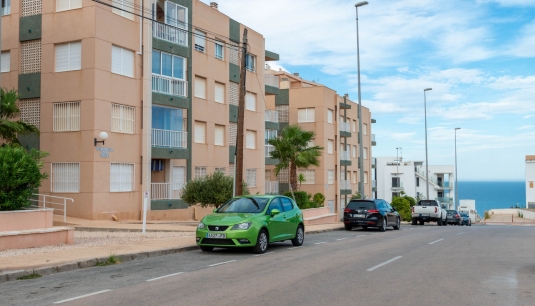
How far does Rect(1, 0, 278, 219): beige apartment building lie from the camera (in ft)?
88.4

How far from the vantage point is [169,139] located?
31.8 metres

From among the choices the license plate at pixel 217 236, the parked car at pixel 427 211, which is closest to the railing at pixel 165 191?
the license plate at pixel 217 236

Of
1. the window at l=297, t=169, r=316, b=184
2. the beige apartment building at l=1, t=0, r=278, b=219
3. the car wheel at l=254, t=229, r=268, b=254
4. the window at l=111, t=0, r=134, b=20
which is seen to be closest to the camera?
the car wheel at l=254, t=229, r=268, b=254

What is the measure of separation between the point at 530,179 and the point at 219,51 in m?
78.4

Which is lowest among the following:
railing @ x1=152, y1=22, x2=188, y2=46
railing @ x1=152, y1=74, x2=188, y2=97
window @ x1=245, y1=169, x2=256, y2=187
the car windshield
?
the car windshield

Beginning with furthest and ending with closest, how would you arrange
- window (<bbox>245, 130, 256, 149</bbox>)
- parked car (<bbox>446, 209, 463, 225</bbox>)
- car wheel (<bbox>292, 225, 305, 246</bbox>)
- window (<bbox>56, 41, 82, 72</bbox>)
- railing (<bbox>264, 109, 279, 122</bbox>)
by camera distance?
parked car (<bbox>446, 209, 463, 225</bbox>) < railing (<bbox>264, 109, 279, 122</bbox>) < window (<bbox>245, 130, 256, 149</bbox>) < window (<bbox>56, 41, 82, 72</bbox>) < car wheel (<bbox>292, 225, 305, 246</bbox>)

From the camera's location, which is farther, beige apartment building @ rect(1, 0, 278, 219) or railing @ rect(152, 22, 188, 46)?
railing @ rect(152, 22, 188, 46)

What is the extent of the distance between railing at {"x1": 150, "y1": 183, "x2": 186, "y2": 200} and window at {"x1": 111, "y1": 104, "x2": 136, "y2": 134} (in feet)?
11.2

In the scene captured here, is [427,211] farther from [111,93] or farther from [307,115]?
[111,93]

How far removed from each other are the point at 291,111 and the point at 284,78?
5.93 meters

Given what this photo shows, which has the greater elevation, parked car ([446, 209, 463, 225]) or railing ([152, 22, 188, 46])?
railing ([152, 22, 188, 46])

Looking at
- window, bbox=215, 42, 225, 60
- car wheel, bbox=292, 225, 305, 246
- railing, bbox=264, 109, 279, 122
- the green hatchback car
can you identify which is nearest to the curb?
the green hatchback car

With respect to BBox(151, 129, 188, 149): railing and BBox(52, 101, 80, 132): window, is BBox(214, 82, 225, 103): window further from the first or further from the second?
BBox(52, 101, 80, 132): window

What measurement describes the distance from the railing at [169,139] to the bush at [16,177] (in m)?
13.9
